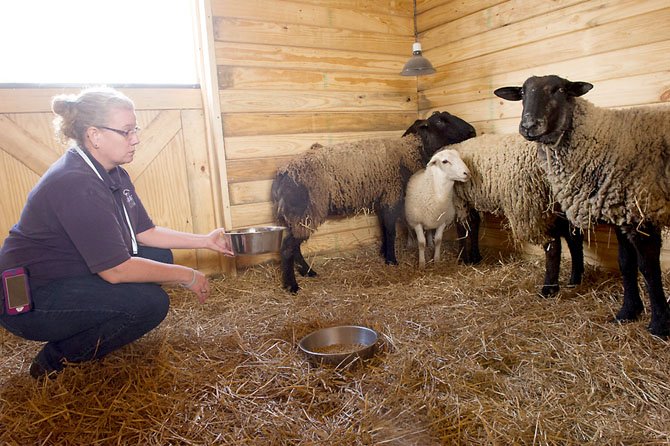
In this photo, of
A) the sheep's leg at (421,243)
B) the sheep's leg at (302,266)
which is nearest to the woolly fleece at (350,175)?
the sheep's leg at (421,243)

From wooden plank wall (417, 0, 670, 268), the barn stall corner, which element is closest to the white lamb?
the barn stall corner

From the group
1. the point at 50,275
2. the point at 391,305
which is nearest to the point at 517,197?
the point at 391,305

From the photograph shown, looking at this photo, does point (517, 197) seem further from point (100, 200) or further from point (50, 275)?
point (50, 275)

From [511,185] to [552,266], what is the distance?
68 cm

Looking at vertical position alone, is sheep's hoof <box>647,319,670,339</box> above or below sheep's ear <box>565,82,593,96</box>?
below

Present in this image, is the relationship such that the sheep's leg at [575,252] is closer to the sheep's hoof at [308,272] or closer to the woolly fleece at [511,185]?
the woolly fleece at [511,185]

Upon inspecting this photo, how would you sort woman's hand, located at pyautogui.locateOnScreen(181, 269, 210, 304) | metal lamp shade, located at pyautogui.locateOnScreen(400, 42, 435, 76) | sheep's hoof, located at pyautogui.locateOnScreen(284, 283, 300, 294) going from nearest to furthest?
woman's hand, located at pyautogui.locateOnScreen(181, 269, 210, 304)
sheep's hoof, located at pyautogui.locateOnScreen(284, 283, 300, 294)
metal lamp shade, located at pyautogui.locateOnScreen(400, 42, 435, 76)

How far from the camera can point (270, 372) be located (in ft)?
7.87

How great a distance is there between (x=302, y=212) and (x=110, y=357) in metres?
1.87

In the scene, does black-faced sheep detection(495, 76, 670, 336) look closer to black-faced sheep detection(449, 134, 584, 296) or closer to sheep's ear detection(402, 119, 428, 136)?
black-faced sheep detection(449, 134, 584, 296)

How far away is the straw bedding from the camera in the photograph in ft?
6.19

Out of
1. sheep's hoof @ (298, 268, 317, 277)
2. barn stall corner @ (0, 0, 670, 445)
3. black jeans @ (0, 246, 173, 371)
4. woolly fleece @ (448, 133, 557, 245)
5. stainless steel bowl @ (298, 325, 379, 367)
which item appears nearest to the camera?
barn stall corner @ (0, 0, 670, 445)

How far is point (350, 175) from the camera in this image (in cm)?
418

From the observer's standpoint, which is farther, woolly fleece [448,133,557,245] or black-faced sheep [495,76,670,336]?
woolly fleece [448,133,557,245]
